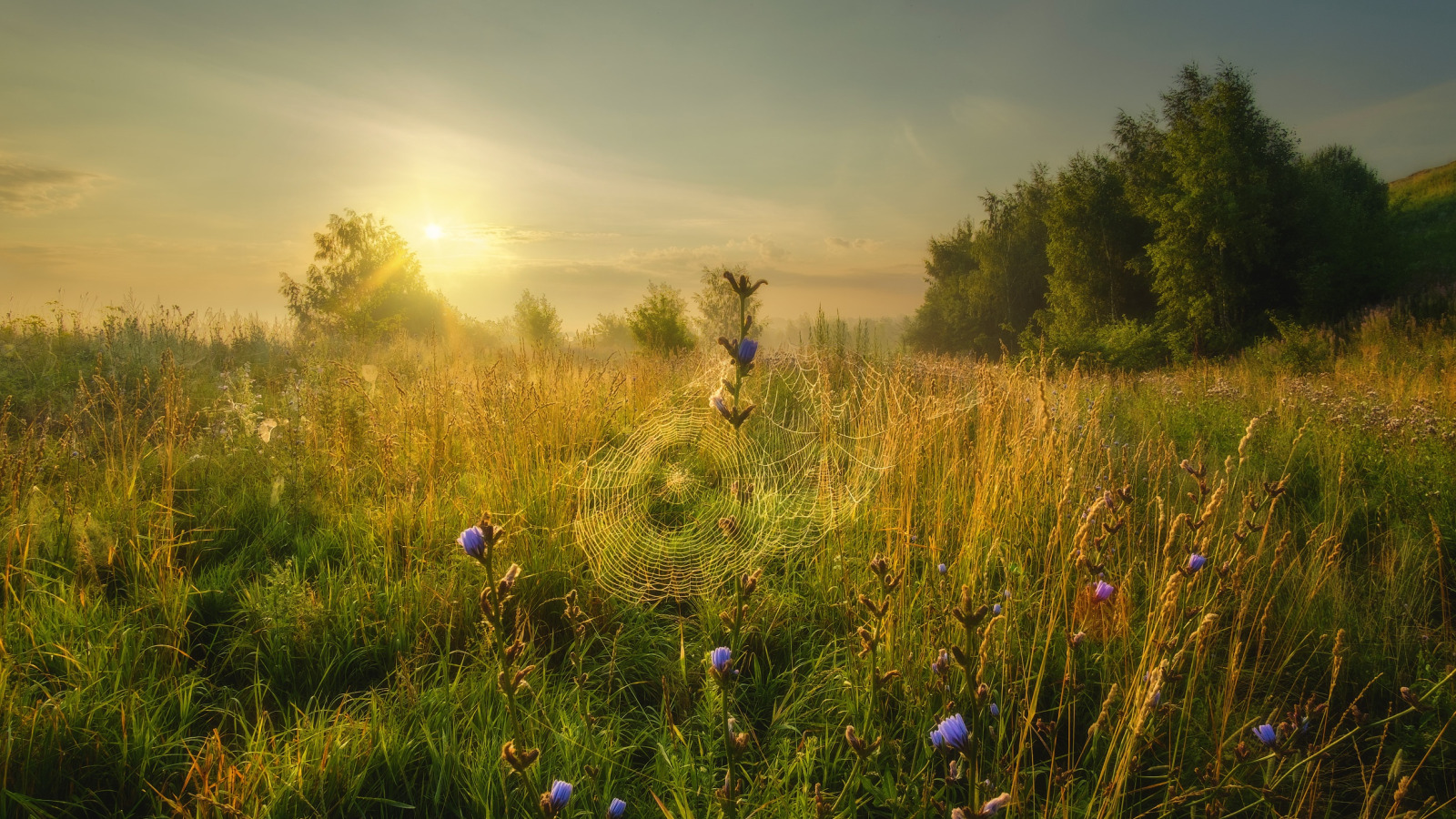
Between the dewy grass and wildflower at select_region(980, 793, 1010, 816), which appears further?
the dewy grass

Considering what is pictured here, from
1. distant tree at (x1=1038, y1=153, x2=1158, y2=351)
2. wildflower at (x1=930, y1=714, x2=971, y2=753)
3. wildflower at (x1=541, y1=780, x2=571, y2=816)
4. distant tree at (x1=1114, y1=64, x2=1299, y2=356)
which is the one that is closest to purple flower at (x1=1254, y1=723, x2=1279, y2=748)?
wildflower at (x1=930, y1=714, x2=971, y2=753)

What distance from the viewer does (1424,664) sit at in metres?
1.95

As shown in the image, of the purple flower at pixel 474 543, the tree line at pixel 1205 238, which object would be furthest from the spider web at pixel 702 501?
the tree line at pixel 1205 238

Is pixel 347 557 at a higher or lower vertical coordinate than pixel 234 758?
higher

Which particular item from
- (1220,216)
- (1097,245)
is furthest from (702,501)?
(1097,245)

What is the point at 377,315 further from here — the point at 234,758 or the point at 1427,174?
the point at 1427,174

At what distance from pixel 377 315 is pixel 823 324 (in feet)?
84.9

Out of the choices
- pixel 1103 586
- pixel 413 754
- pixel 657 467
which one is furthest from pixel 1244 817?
pixel 657 467

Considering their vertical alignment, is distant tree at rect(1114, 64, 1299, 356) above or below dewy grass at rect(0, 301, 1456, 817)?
Answer: above

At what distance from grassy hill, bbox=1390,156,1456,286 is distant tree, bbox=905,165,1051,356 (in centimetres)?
1234

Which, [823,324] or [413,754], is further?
[823,324]

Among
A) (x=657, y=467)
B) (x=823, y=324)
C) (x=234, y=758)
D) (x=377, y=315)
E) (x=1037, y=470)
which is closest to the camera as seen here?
(x=234, y=758)

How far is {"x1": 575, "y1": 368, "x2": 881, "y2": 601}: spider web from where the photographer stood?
267 cm

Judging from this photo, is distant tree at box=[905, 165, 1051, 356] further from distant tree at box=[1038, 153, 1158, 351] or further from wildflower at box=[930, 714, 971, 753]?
A: wildflower at box=[930, 714, 971, 753]
